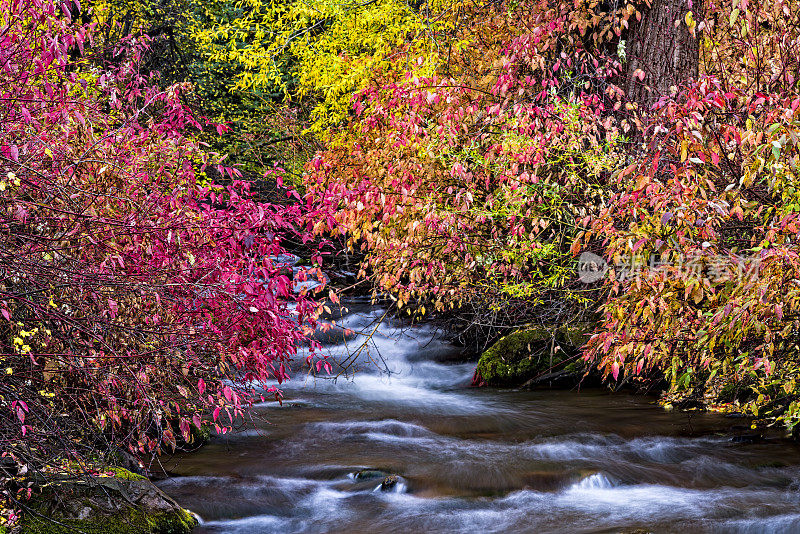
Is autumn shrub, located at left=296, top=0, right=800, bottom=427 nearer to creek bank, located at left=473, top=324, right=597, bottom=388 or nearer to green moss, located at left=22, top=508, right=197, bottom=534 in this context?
creek bank, located at left=473, top=324, right=597, bottom=388

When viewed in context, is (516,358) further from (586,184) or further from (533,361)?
(586,184)

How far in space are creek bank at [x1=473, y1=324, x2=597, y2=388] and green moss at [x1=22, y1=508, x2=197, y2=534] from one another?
5.87 meters

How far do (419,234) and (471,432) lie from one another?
231 cm

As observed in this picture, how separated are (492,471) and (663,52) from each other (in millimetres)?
5352

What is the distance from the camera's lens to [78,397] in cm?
Answer: 528

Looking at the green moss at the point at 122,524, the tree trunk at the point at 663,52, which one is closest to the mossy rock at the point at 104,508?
the green moss at the point at 122,524

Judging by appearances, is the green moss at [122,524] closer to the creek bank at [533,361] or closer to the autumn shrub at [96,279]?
the autumn shrub at [96,279]

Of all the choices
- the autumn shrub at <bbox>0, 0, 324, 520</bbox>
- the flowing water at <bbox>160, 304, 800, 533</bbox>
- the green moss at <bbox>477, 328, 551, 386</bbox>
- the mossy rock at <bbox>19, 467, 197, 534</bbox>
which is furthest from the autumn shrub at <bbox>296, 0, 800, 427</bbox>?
the mossy rock at <bbox>19, 467, 197, 534</bbox>

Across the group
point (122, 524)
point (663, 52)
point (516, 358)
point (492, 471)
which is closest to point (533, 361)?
point (516, 358)

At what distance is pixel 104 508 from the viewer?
16.3 ft

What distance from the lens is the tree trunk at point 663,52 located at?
355 inches

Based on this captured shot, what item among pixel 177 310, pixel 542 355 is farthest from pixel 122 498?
pixel 542 355

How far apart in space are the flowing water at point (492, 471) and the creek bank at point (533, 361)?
44 cm

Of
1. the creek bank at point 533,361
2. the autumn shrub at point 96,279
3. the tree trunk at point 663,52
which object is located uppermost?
the tree trunk at point 663,52
